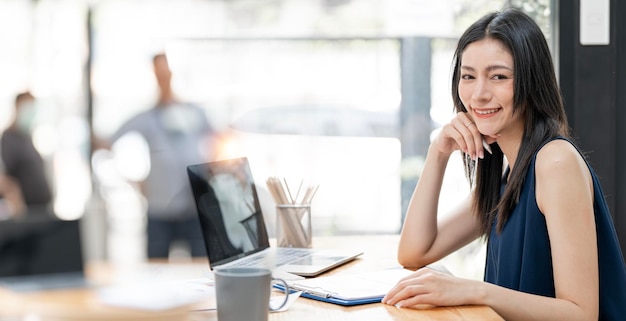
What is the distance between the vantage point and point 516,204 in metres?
1.53

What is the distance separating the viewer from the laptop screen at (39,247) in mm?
394

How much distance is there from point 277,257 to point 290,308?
0.44 metres

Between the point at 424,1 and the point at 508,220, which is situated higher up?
the point at 424,1

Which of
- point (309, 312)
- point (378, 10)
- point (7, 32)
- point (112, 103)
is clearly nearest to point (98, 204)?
point (309, 312)

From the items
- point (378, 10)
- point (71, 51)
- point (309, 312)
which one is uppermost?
point (378, 10)

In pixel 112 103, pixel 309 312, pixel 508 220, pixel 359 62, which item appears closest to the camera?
pixel 309 312

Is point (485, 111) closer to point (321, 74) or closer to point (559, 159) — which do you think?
point (559, 159)

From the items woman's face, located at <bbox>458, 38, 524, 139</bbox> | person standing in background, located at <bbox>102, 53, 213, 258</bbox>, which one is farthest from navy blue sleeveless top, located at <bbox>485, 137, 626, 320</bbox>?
person standing in background, located at <bbox>102, 53, 213, 258</bbox>

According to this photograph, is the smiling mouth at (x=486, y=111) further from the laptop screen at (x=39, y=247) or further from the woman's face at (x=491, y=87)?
the laptop screen at (x=39, y=247)

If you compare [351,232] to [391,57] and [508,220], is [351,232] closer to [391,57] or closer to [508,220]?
[391,57]

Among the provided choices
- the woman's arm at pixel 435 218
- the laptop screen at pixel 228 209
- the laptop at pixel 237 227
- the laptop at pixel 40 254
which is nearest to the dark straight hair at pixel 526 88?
the woman's arm at pixel 435 218

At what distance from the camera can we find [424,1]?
296cm

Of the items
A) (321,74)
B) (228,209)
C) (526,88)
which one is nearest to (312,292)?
(228,209)

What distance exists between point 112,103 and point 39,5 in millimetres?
1520
